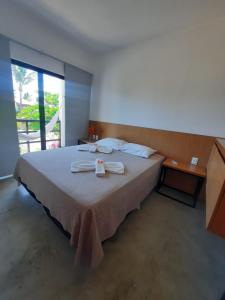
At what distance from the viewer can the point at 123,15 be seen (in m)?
2.02

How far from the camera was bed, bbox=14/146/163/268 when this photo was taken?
1109 millimetres

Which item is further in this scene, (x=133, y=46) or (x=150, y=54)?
(x=133, y=46)

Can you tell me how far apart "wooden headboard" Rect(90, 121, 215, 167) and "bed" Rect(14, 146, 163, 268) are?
2.73ft

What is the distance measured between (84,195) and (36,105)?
251 centimetres

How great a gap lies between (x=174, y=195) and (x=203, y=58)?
2.39 meters

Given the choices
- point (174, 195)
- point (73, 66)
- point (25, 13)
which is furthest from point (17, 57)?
point (174, 195)

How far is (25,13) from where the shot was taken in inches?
84.8

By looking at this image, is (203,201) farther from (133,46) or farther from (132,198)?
(133,46)

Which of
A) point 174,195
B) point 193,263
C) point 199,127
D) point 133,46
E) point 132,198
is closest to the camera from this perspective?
point 193,263

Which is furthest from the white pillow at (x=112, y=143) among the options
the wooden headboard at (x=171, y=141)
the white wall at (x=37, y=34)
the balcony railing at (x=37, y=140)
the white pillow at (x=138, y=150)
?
the white wall at (x=37, y=34)

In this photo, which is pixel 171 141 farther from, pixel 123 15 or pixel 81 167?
pixel 123 15

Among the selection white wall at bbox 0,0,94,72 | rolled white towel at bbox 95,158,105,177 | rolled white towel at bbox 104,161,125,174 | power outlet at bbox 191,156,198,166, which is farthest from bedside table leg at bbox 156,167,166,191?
white wall at bbox 0,0,94,72

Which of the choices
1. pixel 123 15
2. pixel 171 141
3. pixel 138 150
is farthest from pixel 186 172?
pixel 123 15

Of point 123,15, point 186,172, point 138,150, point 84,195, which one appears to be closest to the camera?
point 84,195
